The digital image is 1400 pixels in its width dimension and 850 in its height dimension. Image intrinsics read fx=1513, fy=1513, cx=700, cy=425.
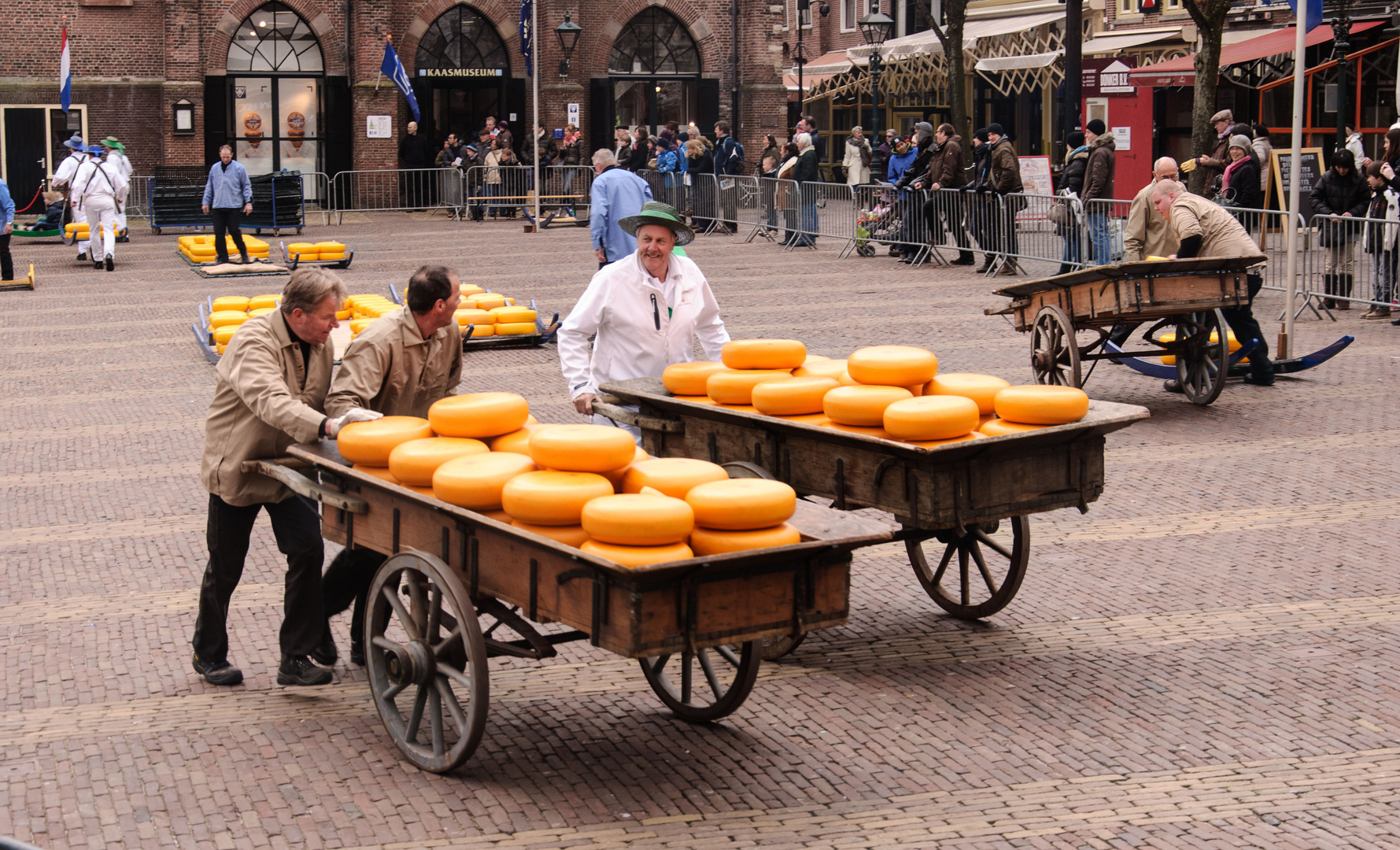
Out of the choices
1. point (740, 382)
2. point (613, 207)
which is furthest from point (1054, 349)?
point (740, 382)

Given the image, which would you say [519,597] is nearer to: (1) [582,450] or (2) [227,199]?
(1) [582,450]

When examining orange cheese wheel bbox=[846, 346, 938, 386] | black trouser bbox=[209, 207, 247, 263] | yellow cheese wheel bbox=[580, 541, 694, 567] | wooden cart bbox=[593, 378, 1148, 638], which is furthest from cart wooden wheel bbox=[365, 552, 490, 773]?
black trouser bbox=[209, 207, 247, 263]

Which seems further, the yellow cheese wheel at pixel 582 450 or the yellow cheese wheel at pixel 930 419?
the yellow cheese wheel at pixel 930 419

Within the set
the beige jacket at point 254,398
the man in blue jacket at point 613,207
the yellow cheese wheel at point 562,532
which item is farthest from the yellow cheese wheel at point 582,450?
the man in blue jacket at point 613,207

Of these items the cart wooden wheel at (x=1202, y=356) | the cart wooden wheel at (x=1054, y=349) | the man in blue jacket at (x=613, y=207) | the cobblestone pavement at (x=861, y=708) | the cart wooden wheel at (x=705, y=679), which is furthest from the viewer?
the man in blue jacket at (x=613, y=207)

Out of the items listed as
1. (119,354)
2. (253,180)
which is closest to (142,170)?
(253,180)

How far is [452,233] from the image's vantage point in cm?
3084

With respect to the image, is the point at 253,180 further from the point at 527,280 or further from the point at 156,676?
the point at 156,676

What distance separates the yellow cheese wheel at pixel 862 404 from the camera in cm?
634

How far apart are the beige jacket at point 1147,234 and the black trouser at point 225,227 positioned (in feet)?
50.7

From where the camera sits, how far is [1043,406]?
6293 mm

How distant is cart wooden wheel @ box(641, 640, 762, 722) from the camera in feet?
18.7

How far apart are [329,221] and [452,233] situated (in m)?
5.36

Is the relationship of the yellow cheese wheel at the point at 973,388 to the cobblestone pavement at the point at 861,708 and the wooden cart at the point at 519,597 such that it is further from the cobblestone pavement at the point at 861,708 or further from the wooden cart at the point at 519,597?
the wooden cart at the point at 519,597
